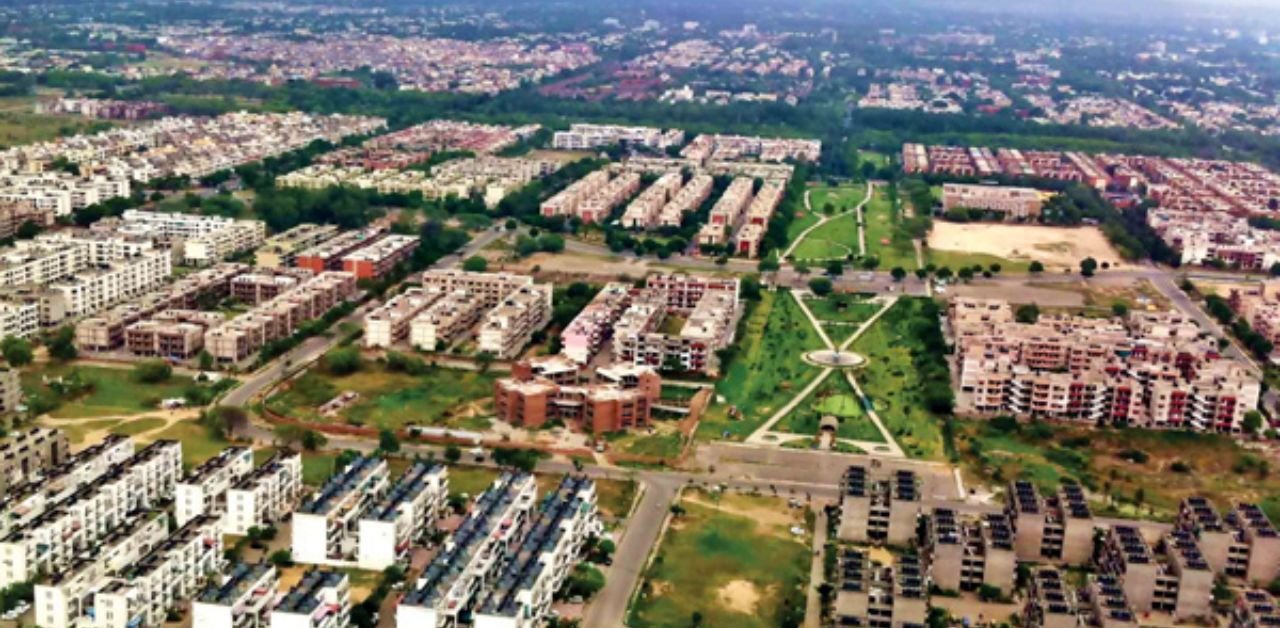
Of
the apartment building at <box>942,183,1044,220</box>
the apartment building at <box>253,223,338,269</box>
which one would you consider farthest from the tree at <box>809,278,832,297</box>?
the apartment building at <box>942,183,1044,220</box>

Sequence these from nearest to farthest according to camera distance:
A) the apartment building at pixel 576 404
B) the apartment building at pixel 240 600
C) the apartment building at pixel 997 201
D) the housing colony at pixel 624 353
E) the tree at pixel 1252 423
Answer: the apartment building at pixel 240 600 → the apartment building at pixel 576 404 → the housing colony at pixel 624 353 → the tree at pixel 1252 423 → the apartment building at pixel 997 201

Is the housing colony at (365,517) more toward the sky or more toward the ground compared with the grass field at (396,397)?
more toward the sky

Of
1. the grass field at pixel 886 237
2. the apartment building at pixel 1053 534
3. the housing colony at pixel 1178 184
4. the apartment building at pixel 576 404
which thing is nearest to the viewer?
the apartment building at pixel 1053 534

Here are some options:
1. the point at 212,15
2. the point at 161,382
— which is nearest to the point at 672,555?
the point at 161,382

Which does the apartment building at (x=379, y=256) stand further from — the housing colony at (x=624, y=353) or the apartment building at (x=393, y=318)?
the housing colony at (x=624, y=353)

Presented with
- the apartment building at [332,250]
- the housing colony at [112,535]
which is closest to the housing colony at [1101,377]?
the housing colony at [112,535]

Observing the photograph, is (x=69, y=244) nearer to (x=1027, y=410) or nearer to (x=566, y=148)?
(x=1027, y=410)
